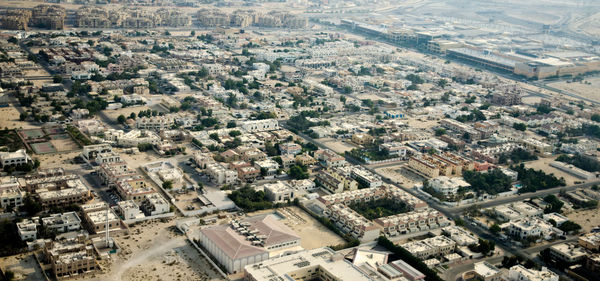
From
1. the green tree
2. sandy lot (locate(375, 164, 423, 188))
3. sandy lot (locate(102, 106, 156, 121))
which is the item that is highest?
the green tree

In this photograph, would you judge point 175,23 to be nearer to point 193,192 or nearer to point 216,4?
point 216,4

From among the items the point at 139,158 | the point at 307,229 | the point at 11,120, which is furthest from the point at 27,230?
the point at 11,120

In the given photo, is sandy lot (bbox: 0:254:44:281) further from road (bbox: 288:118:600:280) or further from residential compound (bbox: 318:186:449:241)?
road (bbox: 288:118:600:280)

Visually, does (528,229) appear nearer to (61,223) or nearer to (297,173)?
(297,173)

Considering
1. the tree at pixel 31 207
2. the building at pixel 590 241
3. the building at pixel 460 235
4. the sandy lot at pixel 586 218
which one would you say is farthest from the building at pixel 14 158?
the sandy lot at pixel 586 218

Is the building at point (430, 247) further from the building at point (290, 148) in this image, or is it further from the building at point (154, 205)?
the building at point (290, 148)

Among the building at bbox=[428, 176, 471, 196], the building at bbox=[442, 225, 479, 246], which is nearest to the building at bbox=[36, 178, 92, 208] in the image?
the building at bbox=[442, 225, 479, 246]
